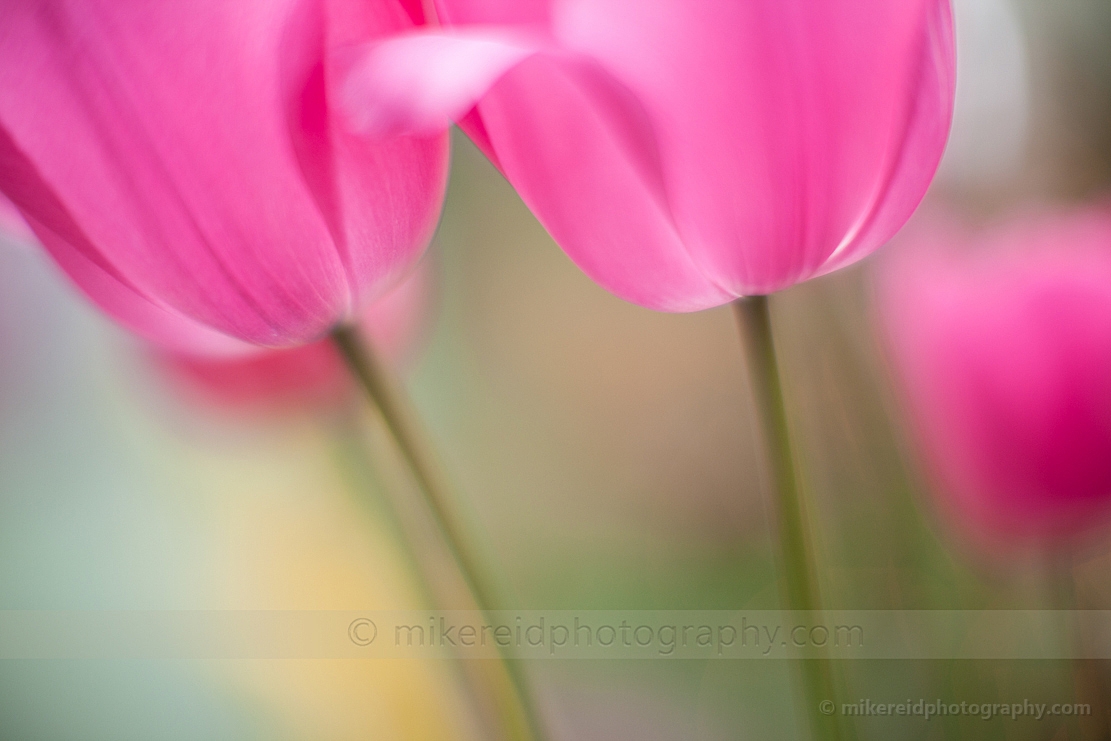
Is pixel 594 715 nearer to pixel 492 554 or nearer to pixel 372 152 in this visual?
pixel 492 554

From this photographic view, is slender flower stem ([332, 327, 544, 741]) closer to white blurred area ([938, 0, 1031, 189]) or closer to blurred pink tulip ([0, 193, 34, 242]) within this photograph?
blurred pink tulip ([0, 193, 34, 242])

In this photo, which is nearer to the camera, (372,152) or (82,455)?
(372,152)

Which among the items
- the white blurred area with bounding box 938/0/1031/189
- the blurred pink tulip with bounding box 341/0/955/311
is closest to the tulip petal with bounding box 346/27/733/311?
the blurred pink tulip with bounding box 341/0/955/311

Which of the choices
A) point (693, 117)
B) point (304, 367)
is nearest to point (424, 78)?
point (693, 117)

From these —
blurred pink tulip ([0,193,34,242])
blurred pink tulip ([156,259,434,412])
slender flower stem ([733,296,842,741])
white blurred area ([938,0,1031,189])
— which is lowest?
slender flower stem ([733,296,842,741])

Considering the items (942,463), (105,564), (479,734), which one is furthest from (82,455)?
(942,463)
